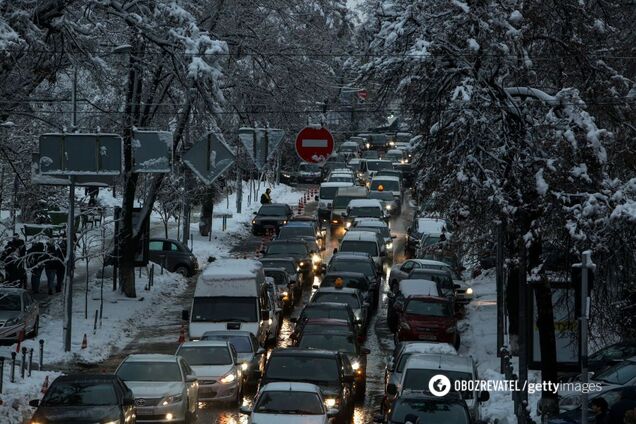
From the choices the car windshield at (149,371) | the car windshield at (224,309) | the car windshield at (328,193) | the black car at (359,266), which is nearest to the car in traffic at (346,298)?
the car windshield at (224,309)

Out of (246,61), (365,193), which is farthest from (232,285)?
(365,193)

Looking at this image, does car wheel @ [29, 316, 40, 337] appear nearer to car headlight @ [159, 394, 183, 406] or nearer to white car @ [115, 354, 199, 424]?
white car @ [115, 354, 199, 424]

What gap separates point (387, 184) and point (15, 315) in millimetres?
41255

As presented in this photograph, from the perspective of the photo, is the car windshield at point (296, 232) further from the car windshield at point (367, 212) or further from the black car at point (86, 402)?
the black car at point (86, 402)

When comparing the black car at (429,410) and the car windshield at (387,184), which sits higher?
the car windshield at (387,184)

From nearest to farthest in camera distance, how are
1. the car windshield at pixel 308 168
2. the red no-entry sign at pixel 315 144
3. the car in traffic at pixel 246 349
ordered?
the red no-entry sign at pixel 315 144, the car in traffic at pixel 246 349, the car windshield at pixel 308 168

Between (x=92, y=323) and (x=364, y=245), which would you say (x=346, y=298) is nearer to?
(x=92, y=323)

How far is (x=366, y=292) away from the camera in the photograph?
38.1m

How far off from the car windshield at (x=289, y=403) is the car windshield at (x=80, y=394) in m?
2.49

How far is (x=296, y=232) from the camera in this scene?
50.0m

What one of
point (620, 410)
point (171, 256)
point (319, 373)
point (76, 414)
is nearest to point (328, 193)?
point (171, 256)

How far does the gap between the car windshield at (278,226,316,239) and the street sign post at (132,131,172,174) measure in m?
25.4

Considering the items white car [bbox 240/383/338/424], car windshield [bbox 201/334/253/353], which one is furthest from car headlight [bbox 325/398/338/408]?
car windshield [bbox 201/334/253/353]

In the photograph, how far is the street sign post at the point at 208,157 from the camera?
21922mm
